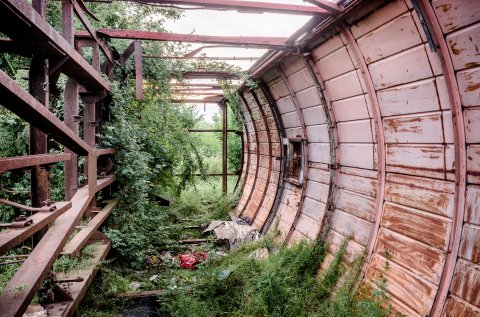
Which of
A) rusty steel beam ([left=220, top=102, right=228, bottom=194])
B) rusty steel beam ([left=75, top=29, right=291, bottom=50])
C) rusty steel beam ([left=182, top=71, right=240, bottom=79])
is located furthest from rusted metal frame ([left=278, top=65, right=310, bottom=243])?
rusty steel beam ([left=220, top=102, right=228, bottom=194])

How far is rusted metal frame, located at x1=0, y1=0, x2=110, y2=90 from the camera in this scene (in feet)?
7.23

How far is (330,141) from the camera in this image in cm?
502

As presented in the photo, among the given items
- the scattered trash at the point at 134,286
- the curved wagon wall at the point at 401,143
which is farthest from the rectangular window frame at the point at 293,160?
the scattered trash at the point at 134,286

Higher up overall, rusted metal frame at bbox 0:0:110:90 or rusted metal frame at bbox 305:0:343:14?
rusted metal frame at bbox 305:0:343:14

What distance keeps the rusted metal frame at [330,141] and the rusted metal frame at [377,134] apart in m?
0.95

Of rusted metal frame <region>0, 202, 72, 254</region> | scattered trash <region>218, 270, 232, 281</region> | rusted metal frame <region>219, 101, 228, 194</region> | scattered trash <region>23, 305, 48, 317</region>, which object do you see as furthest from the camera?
rusted metal frame <region>219, 101, 228, 194</region>

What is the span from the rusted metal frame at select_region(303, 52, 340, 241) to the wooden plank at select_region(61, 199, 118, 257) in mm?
3493

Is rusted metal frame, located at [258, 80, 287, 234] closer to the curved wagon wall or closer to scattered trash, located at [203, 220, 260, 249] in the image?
scattered trash, located at [203, 220, 260, 249]

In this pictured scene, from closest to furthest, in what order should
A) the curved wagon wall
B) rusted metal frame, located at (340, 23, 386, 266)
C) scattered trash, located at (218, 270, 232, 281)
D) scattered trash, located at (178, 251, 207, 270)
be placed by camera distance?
the curved wagon wall → rusted metal frame, located at (340, 23, 386, 266) → scattered trash, located at (218, 270, 232, 281) → scattered trash, located at (178, 251, 207, 270)

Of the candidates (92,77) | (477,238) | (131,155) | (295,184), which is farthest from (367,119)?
(131,155)

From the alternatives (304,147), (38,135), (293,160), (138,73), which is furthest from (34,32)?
(293,160)

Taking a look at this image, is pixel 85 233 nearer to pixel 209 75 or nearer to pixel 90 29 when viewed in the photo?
pixel 90 29

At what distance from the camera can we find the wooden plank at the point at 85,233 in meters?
3.59

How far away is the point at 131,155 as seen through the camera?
6.07m
